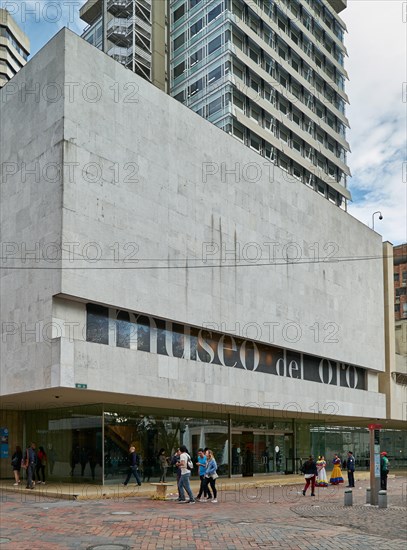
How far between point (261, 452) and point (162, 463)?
10.3m

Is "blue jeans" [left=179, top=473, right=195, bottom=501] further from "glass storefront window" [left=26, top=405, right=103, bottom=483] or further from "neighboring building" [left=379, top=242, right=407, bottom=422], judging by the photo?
"neighboring building" [left=379, top=242, right=407, bottom=422]

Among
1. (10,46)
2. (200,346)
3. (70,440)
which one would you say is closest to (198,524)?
(70,440)

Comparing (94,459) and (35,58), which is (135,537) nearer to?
(94,459)

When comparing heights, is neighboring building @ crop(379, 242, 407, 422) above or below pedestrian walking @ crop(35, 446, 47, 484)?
above

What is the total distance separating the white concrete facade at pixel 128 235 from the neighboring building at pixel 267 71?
89.6 feet

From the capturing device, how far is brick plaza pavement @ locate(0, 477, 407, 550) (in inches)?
529

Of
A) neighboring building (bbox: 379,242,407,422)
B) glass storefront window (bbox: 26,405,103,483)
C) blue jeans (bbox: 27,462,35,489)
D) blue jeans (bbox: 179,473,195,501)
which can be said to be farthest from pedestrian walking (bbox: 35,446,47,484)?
neighboring building (bbox: 379,242,407,422)

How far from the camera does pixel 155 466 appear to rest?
3017 cm

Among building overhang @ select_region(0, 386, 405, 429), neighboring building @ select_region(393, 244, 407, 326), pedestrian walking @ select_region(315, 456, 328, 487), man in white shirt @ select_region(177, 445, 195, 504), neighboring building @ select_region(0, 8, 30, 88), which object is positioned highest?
neighboring building @ select_region(0, 8, 30, 88)

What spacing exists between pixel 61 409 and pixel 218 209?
11757mm

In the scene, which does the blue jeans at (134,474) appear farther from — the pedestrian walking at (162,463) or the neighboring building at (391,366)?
the neighboring building at (391,366)

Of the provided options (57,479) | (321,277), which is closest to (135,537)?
(57,479)

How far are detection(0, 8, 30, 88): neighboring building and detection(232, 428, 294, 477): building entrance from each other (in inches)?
3044

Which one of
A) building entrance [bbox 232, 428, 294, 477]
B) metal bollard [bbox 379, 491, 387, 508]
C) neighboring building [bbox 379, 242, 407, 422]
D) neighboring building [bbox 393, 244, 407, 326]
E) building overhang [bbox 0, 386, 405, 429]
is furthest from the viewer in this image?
neighboring building [bbox 393, 244, 407, 326]
